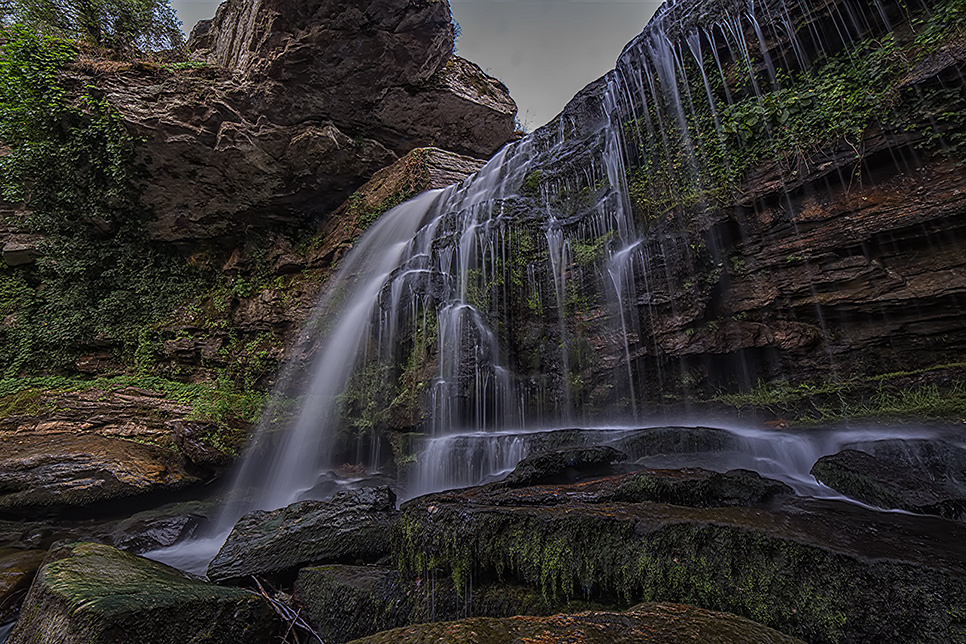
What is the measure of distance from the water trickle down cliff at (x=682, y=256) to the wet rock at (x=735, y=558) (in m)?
3.17

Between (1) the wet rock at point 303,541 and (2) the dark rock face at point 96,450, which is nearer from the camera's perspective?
(1) the wet rock at point 303,541

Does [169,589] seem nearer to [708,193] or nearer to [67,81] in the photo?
[708,193]

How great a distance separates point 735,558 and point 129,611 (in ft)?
9.97

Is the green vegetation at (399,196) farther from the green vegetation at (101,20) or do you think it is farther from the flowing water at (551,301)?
the green vegetation at (101,20)

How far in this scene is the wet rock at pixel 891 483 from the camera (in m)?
2.67

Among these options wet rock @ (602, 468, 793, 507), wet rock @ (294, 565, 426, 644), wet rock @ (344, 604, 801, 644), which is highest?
wet rock @ (602, 468, 793, 507)

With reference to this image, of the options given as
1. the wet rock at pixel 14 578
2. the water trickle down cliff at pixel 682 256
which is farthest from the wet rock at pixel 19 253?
the wet rock at pixel 14 578

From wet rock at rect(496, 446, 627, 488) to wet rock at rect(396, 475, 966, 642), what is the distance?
1.04 meters

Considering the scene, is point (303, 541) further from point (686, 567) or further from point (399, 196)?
point (399, 196)

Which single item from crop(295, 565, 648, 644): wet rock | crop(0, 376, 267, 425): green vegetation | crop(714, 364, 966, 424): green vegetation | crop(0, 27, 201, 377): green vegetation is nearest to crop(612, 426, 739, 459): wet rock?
crop(714, 364, 966, 424): green vegetation

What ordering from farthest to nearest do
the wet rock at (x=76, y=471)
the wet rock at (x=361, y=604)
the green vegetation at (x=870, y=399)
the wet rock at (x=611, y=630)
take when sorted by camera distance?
the wet rock at (x=76, y=471) → the green vegetation at (x=870, y=399) → the wet rock at (x=361, y=604) → the wet rock at (x=611, y=630)

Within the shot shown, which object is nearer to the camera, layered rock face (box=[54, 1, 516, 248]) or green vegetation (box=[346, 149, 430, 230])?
layered rock face (box=[54, 1, 516, 248])

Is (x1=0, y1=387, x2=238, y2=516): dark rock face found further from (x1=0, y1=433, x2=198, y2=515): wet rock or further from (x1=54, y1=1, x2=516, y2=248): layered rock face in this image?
(x1=54, y1=1, x2=516, y2=248): layered rock face

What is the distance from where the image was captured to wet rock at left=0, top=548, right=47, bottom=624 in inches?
137
